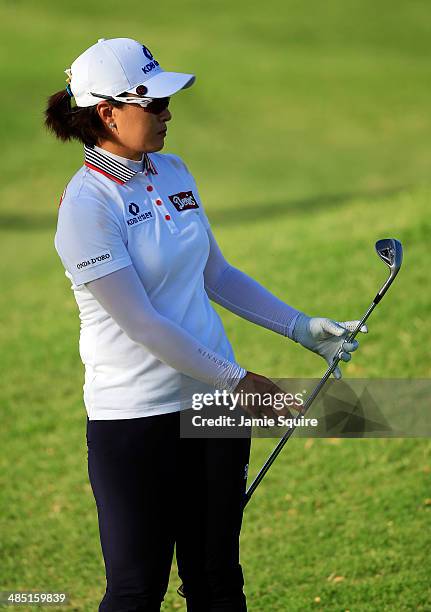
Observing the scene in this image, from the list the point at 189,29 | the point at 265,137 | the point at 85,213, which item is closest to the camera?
the point at 85,213

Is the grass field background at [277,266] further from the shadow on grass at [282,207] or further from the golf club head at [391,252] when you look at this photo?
the golf club head at [391,252]

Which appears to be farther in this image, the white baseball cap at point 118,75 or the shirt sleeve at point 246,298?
the shirt sleeve at point 246,298

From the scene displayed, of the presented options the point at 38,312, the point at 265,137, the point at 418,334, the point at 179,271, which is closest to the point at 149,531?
the point at 179,271

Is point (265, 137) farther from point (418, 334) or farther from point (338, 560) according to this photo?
point (338, 560)

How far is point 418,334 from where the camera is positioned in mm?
8164

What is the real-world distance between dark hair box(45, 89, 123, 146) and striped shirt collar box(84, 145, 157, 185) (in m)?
0.06

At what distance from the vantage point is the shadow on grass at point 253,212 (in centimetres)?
Answer: 1576

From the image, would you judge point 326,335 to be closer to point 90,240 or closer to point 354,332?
point 354,332

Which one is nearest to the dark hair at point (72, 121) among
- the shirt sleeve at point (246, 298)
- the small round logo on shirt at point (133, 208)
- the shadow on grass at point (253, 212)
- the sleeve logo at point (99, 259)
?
the small round logo on shirt at point (133, 208)

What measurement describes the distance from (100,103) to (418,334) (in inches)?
200

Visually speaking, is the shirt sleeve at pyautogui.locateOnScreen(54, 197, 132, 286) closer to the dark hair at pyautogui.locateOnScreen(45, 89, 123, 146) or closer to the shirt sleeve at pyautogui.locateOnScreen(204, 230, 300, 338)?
the dark hair at pyautogui.locateOnScreen(45, 89, 123, 146)

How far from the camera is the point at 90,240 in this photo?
10.9 feet

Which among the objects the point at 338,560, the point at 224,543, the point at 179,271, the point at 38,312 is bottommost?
the point at 38,312

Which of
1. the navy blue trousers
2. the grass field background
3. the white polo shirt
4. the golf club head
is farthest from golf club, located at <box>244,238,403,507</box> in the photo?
the grass field background
